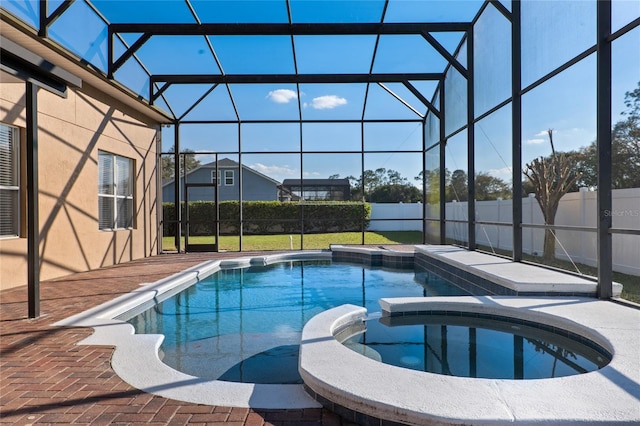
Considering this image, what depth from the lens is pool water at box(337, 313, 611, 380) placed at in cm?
290

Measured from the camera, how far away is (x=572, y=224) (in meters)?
7.21

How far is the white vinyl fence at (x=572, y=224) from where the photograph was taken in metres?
5.62

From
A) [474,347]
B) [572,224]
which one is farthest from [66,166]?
[572,224]

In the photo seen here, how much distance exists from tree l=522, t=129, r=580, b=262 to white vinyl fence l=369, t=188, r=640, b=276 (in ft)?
0.53

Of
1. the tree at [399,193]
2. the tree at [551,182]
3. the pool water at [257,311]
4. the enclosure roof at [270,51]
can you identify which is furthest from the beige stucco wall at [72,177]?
the tree at [399,193]

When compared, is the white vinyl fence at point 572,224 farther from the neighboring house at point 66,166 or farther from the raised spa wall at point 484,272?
the neighboring house at point 66,166

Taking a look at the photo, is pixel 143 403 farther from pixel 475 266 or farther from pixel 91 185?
pixel 91 185

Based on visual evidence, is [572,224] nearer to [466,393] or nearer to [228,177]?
[466,393]

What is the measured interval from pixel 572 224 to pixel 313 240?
8996 mm

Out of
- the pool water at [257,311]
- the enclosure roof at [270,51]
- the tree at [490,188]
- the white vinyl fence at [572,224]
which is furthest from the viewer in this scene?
the tree at [490,188]

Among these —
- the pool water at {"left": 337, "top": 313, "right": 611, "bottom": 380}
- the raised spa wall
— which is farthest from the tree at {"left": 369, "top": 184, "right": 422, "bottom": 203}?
the pool water at {"left": 337, "top": 313, "right": 611, "bottom": 380}

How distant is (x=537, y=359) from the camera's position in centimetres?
309

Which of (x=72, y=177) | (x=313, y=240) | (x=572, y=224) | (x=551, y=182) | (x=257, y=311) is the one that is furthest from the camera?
(x=313, y=240)

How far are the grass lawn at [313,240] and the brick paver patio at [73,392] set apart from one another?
8854 millimetres
